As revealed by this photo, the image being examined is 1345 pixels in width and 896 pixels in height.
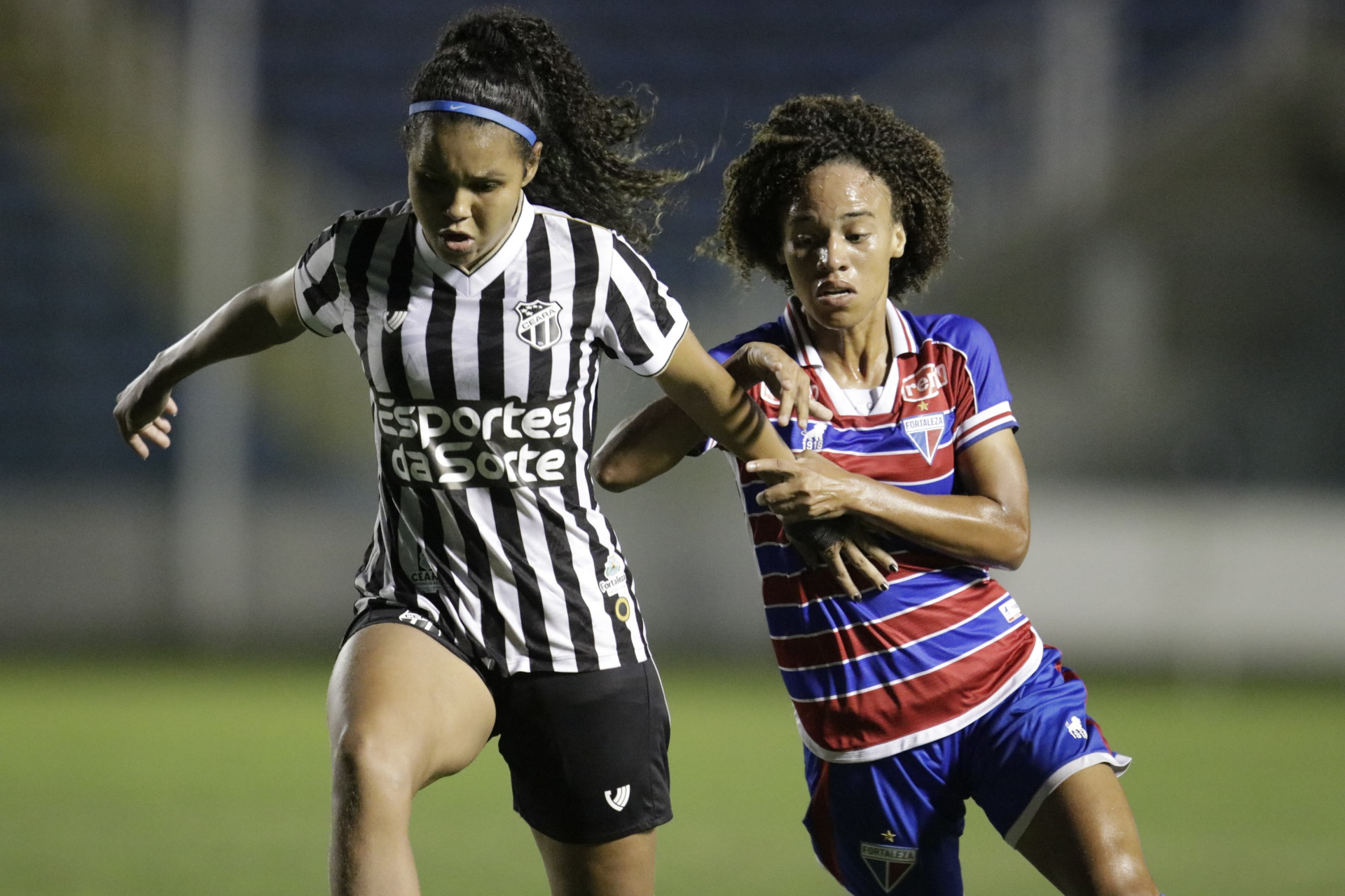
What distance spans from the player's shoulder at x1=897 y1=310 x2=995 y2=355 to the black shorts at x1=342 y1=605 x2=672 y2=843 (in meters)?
0.82

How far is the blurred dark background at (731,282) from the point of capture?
9523 millimetres

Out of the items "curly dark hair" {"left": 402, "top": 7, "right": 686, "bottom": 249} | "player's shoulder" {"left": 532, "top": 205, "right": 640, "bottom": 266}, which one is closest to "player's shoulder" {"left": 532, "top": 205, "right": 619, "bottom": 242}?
"player's shoulder" {"left": 532, "top": 205, "right": 640, "bottom": 266}

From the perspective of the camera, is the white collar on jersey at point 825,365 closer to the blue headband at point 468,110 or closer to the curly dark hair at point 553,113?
the curly dark hair at point 553,113

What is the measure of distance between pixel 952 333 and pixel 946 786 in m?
0.84

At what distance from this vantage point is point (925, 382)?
115 inches

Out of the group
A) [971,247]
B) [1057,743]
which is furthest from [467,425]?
[971,247]

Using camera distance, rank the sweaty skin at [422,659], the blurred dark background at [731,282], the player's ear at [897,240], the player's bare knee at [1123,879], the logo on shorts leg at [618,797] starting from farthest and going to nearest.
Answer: the blurred dark background at [731,282] < the player's ear at [897,240] < the logo on shorts leg at [618,797] < the player's bare knee at [1123,879] < the sweaty skin at [422,659]

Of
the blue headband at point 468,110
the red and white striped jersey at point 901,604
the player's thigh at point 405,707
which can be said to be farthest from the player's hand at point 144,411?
the red and white striped jersey at point 901,604

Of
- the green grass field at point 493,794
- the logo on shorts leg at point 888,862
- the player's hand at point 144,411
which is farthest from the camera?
the green grass field at point 493,794

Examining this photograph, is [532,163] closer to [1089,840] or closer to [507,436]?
[507,436]

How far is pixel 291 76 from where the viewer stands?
1279cm

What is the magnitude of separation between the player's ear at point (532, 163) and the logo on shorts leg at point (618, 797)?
3.43 feet

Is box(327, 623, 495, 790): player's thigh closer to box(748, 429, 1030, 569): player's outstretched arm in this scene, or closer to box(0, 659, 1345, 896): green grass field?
box(748, 429, 1030, 569): player's outstretched arm

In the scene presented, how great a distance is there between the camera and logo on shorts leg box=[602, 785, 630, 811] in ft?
8.99
